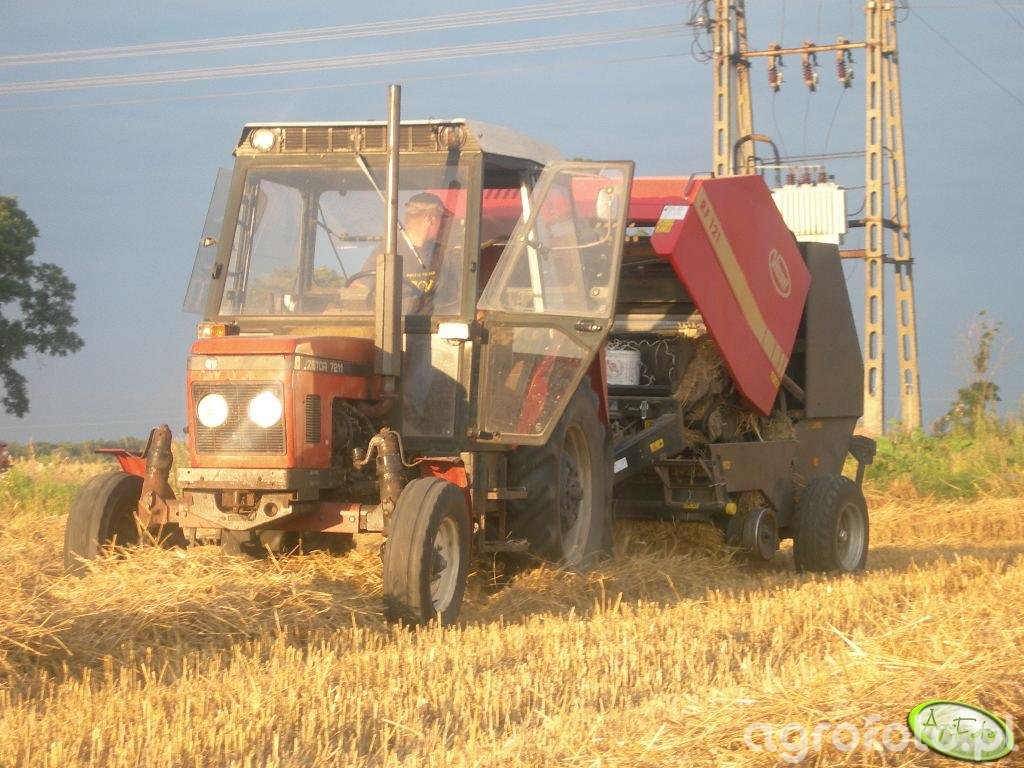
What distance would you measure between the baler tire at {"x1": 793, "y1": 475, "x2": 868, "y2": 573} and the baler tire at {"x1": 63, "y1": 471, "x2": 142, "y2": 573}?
4418mm

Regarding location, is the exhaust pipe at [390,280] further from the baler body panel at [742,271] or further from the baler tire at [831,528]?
the baler tire at [831,528]

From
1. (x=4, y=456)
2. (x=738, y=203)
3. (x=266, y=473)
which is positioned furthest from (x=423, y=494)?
(x=4, y=456)

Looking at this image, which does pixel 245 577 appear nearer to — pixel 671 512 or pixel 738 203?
pixel 671 512

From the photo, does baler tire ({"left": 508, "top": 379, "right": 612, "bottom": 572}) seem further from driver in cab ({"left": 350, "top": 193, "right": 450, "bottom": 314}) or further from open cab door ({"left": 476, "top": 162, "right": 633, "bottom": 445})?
driver in cab ({"left": 350, "top": 193, "right": 450, "bottom": 314})

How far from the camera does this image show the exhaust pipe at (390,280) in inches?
263

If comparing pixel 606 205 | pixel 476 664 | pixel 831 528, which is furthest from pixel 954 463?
pixel 476 664

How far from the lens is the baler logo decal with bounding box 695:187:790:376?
348 inches

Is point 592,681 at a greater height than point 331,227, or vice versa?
point 331,227

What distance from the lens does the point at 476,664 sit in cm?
558

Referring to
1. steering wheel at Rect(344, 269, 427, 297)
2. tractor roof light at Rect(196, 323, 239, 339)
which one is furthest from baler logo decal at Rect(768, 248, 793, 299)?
tractor roof light at Rect(196, 323, 239, 339)

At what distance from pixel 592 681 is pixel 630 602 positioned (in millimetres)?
2267

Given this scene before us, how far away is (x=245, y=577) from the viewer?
6.38 metres

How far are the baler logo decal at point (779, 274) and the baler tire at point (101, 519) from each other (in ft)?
14.9

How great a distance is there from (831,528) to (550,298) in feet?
10.5
